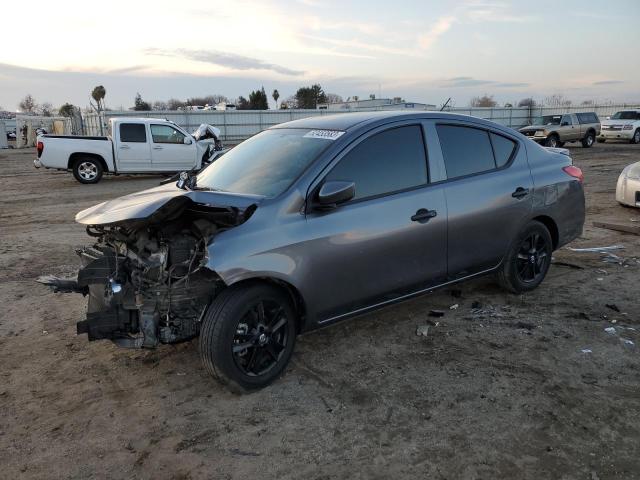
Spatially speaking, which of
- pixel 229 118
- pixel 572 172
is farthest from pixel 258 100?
pixel 572 172

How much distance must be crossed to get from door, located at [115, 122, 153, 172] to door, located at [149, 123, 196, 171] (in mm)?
235

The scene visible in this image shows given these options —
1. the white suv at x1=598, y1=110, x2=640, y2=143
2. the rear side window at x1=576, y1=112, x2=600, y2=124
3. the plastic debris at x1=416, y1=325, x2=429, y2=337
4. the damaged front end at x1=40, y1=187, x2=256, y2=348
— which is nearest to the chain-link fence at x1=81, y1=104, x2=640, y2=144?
the white suv at x1=598, y1=110, x2=640, y2=143

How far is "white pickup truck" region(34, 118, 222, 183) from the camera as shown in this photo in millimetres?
15125

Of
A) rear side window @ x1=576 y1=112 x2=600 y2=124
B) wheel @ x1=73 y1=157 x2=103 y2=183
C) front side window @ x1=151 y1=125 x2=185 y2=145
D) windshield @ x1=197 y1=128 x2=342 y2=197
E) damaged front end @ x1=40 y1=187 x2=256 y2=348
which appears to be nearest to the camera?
damaged front end @ x1=40 y1=187 x2=256 y2=348

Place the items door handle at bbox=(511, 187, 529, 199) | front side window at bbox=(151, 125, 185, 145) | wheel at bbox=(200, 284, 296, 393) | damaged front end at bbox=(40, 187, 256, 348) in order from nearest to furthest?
1. wheel at bbox=(200, 284, 296, 393)
2. damaged front end at bbox=(40, 187, 256, 348)
3. door handle at bbox=(511, 187, 529, 199)
4. front side window at bbox=(151, 125, 185, 145)

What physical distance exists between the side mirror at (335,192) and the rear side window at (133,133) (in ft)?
45.3

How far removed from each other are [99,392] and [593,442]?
10.2ft

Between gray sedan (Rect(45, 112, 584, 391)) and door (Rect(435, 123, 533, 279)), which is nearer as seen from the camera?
gray sedan (Rect(45, 112, 584, 391))

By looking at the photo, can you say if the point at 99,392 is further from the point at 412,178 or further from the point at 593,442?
the point at 593,442

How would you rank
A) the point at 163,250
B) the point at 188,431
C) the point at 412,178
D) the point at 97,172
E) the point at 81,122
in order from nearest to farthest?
the point at 188,431 → the point at 163,250 → the point at 412,178 → the point at 97,172 → the point at 81,122

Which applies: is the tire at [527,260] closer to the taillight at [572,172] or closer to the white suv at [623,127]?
the taillight at [572,172]

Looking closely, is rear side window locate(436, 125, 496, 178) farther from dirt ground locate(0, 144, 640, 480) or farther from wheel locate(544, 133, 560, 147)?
wheel locate(544, 133, 560, 147)

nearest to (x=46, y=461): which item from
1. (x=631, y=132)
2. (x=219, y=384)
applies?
(x=219, y=384)

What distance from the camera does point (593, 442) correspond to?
2.91 metres
